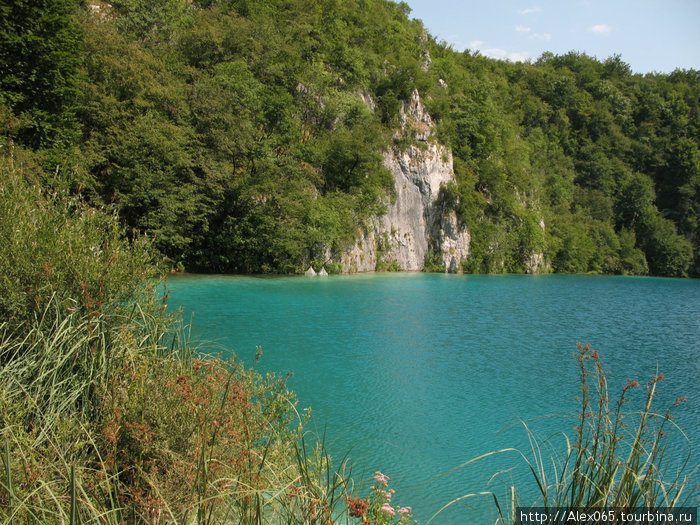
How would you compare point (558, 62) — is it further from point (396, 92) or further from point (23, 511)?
point (23, 511)

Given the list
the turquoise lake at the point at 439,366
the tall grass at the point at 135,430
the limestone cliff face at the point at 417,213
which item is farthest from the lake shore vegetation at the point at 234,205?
the limestone cliff face at the point at 417,213

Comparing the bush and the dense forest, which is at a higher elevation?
the dense forest

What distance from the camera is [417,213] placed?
3203 cm

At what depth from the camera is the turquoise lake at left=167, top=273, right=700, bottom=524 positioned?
4.90m

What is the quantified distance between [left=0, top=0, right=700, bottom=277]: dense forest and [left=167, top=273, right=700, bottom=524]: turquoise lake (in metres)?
5.08

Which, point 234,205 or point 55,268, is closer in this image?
point 55,268

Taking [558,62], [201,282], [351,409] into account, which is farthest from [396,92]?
[558,62]

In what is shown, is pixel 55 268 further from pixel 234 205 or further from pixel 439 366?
Answer: pixel 234 205

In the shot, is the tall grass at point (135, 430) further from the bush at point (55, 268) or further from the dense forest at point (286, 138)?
the dense forest at point (286, 138)

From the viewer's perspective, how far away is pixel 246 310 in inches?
485

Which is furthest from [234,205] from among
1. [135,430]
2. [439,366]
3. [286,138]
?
[135,430]

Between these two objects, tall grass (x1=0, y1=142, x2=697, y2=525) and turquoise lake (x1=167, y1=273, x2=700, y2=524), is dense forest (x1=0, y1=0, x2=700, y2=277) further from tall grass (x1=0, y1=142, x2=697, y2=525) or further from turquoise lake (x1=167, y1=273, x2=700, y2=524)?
turquoise lake (x1=167, y1=273, x2=700, y2=524)

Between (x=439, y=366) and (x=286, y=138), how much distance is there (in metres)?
20.1

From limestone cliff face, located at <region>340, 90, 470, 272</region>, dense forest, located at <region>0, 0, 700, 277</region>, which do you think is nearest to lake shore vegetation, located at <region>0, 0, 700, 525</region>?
dense forest, located at <region>0, 0, 700, 277</region>
